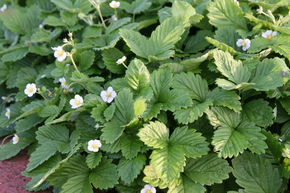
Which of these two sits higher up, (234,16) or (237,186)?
(234,16)

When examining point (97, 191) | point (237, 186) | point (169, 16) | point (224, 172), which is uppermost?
point (169, 16)

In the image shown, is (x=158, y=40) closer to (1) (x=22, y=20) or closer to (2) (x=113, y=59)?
(2) (x=113, y=59)

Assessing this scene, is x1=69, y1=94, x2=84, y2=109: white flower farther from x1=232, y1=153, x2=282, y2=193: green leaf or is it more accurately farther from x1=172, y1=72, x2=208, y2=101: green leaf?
x1=232, y1=153, x2=282, y2=193: green leaf

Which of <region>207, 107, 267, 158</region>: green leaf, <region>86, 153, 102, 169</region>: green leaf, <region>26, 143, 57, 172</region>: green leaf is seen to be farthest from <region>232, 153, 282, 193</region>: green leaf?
<region>26, 143, 57, 172</region>: green leaf

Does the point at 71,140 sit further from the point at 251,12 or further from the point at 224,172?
the point at 251,12

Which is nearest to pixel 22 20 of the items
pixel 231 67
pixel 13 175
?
pixel 13 175

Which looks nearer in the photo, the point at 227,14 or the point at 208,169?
the point at 208,169

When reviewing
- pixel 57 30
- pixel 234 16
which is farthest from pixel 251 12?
pixel 57 30
